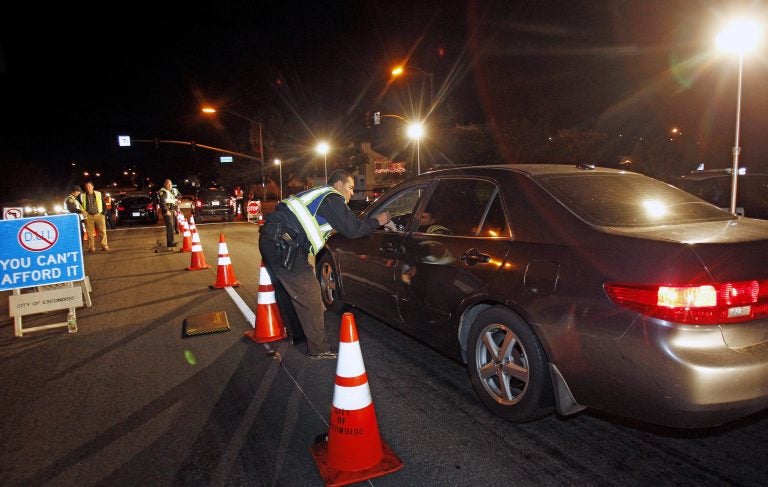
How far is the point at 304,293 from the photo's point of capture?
4.52 m

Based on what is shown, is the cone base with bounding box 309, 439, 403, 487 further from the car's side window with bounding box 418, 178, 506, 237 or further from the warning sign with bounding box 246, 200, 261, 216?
the warning sign with bounding box 246, 200, 261, 216

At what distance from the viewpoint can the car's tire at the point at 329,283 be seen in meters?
5.85

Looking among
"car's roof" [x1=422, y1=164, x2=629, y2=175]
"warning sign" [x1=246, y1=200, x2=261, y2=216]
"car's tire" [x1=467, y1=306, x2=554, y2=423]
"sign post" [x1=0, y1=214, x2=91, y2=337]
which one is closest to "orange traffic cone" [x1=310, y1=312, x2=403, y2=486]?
"car's tire" [x1=467, y1=306, x2=554, y2=423]

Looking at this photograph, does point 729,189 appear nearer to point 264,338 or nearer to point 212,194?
point 264,338

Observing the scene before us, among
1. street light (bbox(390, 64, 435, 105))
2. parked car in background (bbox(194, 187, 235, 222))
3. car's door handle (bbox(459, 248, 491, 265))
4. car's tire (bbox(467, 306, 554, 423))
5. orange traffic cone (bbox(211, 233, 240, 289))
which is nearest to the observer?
car's tire (bbox(467, 306, 554, 423))

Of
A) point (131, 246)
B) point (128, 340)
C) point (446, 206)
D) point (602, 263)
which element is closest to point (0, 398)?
point (128, 340)

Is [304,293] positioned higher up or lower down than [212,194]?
lower down

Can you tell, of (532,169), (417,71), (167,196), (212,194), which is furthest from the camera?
(212,194)

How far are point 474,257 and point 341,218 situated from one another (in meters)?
1.38

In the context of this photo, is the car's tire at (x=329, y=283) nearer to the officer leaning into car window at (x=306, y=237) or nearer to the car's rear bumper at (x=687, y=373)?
the officer leaning into car window at (x=306, y=237)

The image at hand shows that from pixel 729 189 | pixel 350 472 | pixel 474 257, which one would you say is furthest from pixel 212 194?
pixel 350 472

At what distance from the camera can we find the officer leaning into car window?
4.40 m

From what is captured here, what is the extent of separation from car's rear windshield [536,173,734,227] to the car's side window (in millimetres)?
387

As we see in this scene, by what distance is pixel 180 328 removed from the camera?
5.79m
